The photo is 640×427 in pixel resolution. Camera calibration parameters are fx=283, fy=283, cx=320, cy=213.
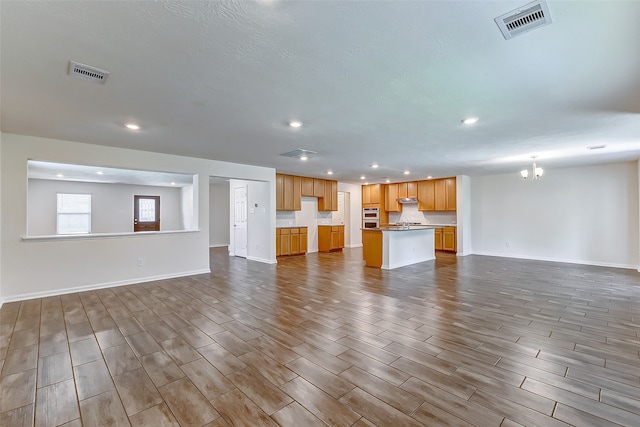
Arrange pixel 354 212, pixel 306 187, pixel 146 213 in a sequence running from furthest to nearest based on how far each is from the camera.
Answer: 1. pixel 354 212
2. pixel 146 213
3. pixel 306 187

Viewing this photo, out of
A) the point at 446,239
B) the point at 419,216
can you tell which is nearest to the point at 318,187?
the point at 419,216

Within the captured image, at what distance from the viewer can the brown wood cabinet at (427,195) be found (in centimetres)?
928

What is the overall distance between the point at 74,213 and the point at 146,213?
196cm

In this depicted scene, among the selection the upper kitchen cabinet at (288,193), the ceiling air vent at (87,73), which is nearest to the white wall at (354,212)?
the upper kitchen cabinet at (288,193)

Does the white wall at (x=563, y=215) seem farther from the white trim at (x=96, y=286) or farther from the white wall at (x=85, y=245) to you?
the white trim at (x=96, y=286)

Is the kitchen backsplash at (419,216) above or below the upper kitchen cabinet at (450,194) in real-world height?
below

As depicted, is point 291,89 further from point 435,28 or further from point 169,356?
point 169,356

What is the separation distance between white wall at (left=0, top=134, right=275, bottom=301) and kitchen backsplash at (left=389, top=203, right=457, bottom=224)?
663 cm

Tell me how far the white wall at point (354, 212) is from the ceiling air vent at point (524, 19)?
8808 mm

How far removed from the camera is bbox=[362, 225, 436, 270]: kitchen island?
6387 millimetres

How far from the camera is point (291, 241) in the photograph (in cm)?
843

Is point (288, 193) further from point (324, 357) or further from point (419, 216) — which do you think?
point (324, 357)

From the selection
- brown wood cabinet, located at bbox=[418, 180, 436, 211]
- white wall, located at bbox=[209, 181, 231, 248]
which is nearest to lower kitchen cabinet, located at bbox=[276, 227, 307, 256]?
white wall, located at bbox=[209, 181, 231, 248]

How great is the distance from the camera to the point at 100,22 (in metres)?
1.70
